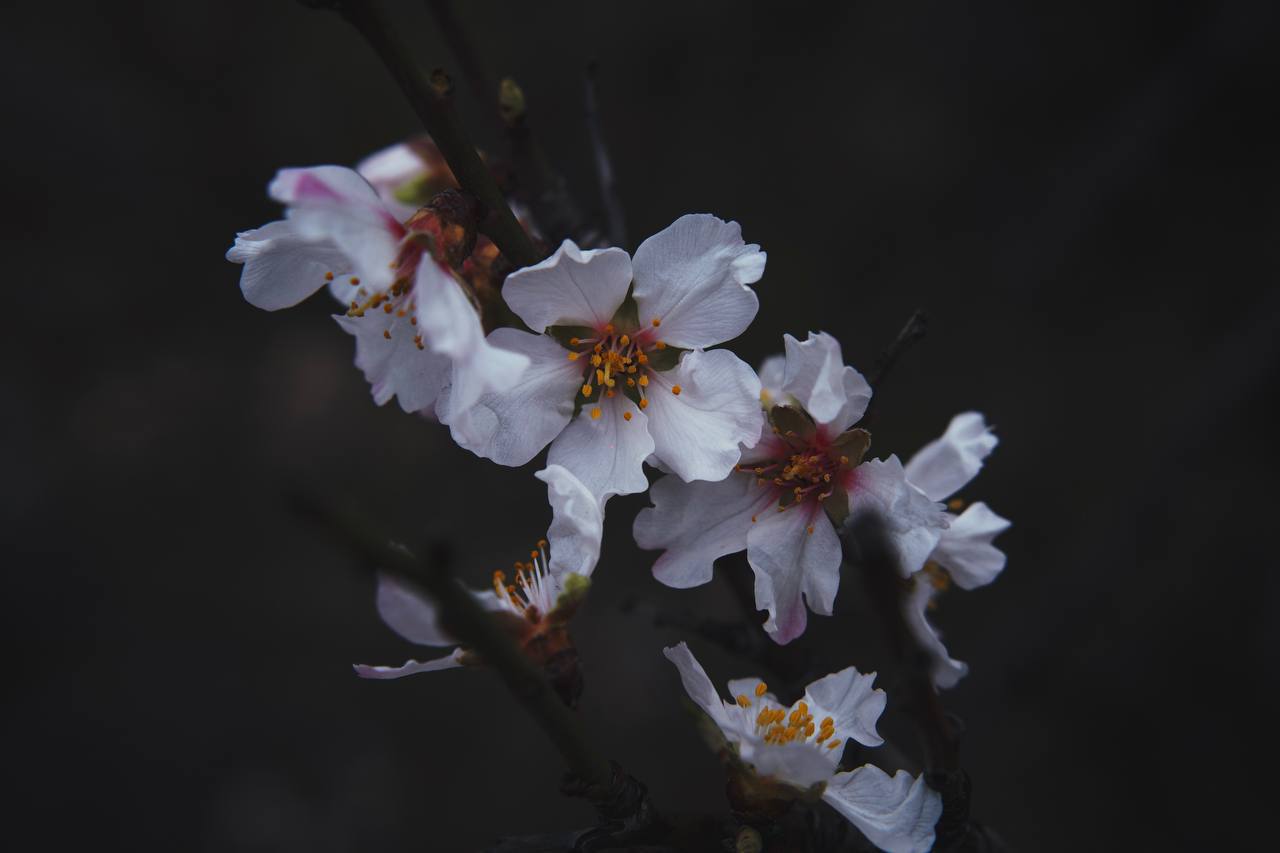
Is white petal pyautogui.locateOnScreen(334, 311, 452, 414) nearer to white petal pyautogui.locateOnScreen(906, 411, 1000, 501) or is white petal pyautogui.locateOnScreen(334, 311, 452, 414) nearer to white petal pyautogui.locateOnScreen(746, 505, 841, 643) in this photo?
white petal pyautogui.locateOnScreen(746, 505, 841, 643)

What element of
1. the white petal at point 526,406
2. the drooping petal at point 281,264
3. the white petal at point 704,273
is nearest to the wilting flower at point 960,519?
the white petal at point 704,273

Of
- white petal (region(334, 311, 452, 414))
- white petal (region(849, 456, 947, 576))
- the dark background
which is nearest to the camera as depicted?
white petal (region(849, 456, 947, 576))

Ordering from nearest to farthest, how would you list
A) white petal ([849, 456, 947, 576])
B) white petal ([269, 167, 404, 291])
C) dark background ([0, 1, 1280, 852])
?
white petal ([269, 167, 404, 291]) → white petal ([849, 456, 947, 576]) → dark background ([0, 1, 1280, 852])

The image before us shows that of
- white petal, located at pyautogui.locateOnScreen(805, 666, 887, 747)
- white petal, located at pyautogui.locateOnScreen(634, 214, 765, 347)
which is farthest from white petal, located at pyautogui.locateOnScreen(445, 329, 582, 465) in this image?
white petal, located at pyautogui.locateOnScreen(805, 666, 887, 747)

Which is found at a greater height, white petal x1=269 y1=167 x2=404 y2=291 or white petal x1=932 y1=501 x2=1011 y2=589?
white petal x1=269 y1=167 x2=404 y2=291

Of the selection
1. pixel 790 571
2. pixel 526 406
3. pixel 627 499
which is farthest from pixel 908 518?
pixel 627 499

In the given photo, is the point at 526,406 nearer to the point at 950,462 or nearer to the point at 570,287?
the point at 570,287
